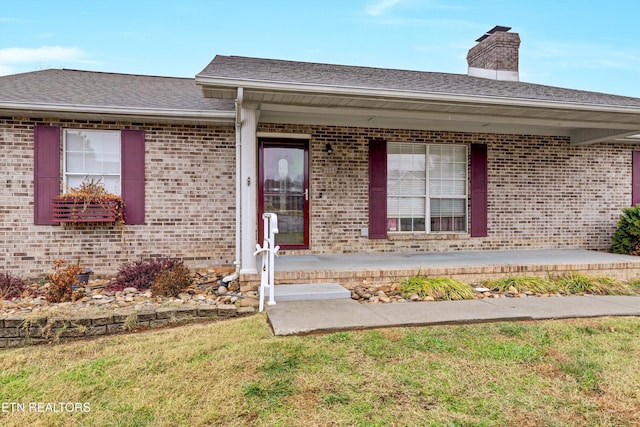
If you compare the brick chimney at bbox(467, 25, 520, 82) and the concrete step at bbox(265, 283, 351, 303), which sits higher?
the brick chimney at bbox(467, 25, 520, 82)

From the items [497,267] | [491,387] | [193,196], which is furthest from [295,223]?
[491,387]

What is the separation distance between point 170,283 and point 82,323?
121 cm

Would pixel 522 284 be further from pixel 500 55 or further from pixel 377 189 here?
pixel 500 55

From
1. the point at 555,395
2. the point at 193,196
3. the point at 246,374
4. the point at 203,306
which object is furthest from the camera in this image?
the point at 193,196

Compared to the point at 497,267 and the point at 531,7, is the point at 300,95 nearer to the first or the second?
the point at 497,267

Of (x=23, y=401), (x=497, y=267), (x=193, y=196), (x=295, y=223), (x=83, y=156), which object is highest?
(x=83, y=156)

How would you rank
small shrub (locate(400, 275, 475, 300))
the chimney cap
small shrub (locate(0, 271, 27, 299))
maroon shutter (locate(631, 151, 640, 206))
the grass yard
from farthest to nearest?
1. the chimney cap
2. maroon shutter (locate(631, 151, 640, 206))
3. small shrub (locate(0, 271, 27, 299))
4. small shrub (locate(400, 275, 475, 300))
5. the grass yard

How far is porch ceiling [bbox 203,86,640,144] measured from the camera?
5.00 m

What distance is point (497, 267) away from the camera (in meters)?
5.64

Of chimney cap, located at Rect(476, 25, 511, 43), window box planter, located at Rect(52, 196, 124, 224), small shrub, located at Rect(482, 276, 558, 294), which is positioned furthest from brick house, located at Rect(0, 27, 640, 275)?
chimney cap, located at Rect(476, 25, 511, 43)

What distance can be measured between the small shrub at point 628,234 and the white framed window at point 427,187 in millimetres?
2810

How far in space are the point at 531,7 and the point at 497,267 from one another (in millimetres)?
8685

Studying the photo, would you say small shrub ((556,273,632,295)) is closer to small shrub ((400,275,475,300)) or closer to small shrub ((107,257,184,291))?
small shrub ((400,275,475,300))

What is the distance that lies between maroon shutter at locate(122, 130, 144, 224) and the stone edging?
242cm
